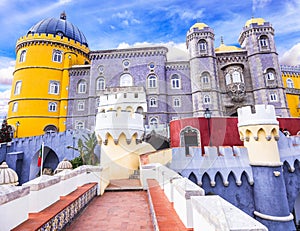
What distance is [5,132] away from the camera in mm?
23562

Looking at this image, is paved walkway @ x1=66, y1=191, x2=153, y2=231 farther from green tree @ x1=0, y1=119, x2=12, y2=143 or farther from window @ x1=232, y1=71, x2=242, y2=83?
green tree @ x1=0, y1=119, x2=12, y2=143

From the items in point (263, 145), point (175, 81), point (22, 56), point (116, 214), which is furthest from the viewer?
point (22, 56)

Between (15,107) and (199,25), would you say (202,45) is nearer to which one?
(199,25)

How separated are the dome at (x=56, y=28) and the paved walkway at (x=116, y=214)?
2873 centimetres

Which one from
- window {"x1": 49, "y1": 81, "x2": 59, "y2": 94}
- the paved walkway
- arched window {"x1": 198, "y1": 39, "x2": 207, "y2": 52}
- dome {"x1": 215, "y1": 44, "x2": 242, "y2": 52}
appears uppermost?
dome {"x1": 215, "y1": 44, "x2": 242, "y2": 52}

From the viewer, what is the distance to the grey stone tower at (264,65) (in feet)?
70.7

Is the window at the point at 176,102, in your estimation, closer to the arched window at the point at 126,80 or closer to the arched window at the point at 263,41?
the arched window at the point at 126,80

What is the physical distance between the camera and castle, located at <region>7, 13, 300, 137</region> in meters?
22.2

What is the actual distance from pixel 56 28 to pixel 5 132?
16548 millimetres

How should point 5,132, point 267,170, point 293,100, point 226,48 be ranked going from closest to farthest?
1. point 267,170
2. point 5,132
3. point 226,48
4. point 293,100

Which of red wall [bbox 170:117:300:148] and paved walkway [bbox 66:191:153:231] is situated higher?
red wall [bbox 170:117:300:148]

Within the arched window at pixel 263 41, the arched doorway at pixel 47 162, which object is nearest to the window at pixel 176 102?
the arched window at pixel 263 41

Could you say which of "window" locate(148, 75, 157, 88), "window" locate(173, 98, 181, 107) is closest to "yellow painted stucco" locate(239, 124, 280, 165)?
"window" locate(173, 98, 181, 107)

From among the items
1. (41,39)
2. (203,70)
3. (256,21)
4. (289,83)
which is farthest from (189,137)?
(289,83)
